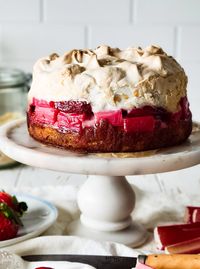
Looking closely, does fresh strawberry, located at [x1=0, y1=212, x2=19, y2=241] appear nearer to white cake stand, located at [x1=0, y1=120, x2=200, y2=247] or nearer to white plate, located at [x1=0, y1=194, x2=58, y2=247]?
white plate, located at [x1=0, y1=194, x2=58, y2=247]

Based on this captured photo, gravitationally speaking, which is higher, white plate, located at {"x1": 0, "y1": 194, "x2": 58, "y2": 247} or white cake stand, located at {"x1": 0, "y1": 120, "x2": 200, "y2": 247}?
white cake stand, located at {"x1": 0, "y1": 120, "x2": 200, "y2": 247}

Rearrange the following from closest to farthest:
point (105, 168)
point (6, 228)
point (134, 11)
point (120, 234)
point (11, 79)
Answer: point (105, 168), point (6, 228), point (120, 234), point (11, 79), point (134, 11)

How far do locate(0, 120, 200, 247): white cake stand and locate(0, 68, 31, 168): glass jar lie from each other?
0.47 metres

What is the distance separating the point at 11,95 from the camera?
6.13 feet

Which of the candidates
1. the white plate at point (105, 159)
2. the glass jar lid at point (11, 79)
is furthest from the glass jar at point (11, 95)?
the white plate at point (105, 159)

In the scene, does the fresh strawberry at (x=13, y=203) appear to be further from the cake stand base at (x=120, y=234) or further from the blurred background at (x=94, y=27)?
the blurred background at (x=94, y=27)

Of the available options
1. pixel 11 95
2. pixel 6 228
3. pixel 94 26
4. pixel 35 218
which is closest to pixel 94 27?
pixel 94 26

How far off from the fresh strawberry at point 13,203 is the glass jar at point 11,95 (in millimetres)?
529

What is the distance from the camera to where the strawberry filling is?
3.74 ft

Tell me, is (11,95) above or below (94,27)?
below

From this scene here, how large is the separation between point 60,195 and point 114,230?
280mm

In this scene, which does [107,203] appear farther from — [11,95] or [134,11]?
[134,11]

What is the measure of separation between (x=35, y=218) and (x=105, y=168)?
0.95ft

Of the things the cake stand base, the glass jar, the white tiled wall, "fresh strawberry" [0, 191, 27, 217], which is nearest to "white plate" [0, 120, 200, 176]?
"fresh strawberry" [0, 191, 27, 217]
